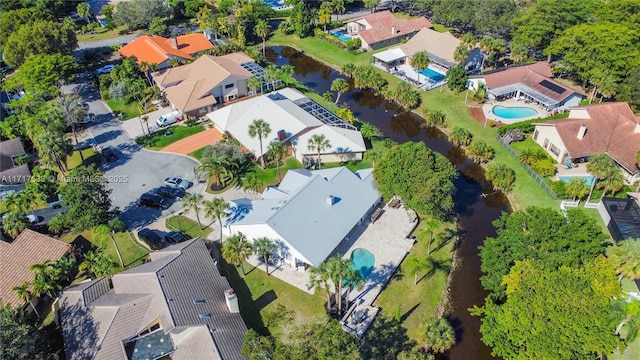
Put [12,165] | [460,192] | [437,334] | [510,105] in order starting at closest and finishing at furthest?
[437,334], [460,192], [12,165], [510,105]

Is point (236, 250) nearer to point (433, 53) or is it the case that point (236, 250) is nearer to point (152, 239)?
point (152, 239)

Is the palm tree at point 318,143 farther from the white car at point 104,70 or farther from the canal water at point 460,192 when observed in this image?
the white car at point 104,70

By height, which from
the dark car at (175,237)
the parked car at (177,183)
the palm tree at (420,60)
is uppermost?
the palm tree at (420,60)

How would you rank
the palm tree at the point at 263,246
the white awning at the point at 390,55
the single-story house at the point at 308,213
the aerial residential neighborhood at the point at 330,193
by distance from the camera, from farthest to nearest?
the white awning at the point at 390,55
the single-story house at the point at 308,213
the palm tree at the point at 263,246
the aerial residential neighborhood at the point at 330,193

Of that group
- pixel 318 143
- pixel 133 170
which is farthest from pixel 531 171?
pixel 133 170

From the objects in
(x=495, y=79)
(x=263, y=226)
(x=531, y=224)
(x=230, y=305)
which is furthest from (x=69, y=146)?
(x=495, y=79)

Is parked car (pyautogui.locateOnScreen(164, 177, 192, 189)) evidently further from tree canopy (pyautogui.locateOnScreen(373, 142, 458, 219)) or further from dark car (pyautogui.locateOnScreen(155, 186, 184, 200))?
tree canopy (pyautogui.locateOnScreen(373, 142, 458, 219))

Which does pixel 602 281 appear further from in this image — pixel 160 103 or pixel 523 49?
pixel 160 103

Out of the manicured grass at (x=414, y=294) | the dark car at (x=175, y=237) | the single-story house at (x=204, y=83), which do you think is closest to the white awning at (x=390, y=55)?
the single-story house at (x=204, y=83)
